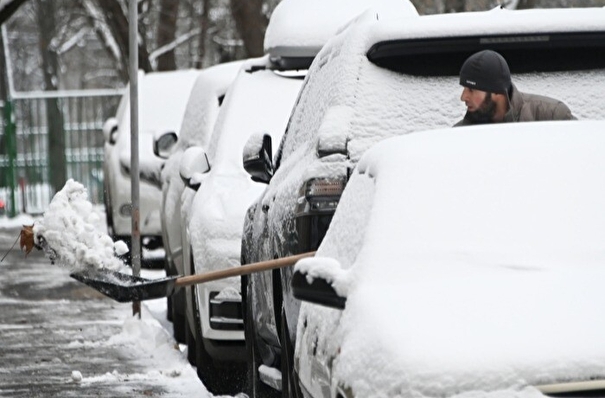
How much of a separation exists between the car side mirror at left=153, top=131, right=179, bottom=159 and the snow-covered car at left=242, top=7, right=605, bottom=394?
577 cm

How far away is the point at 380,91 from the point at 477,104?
40 centimetres

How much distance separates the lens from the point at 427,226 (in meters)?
5.10

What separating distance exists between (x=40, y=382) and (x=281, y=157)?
2.40 m

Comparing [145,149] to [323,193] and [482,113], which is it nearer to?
[482,113]

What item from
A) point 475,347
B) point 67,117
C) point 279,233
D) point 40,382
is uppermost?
point 475,347

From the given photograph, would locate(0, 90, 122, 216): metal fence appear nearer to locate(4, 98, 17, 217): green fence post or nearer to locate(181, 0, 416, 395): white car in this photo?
locate(4, 98, 17, 217): green fence post

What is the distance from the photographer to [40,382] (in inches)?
374

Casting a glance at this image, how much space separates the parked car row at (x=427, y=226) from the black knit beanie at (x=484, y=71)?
27cm

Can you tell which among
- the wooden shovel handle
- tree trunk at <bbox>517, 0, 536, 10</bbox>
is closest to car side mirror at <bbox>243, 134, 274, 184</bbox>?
the wooden shovel handle

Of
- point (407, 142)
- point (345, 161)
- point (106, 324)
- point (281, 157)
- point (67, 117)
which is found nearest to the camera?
point (407, 142)

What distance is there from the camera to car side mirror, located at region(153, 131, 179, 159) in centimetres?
1329

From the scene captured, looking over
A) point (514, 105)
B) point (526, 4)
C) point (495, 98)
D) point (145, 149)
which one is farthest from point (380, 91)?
point (526, 4)

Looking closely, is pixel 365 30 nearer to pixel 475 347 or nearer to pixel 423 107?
pixel 423 107

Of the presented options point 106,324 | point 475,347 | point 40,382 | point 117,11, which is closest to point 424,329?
point 475,347
